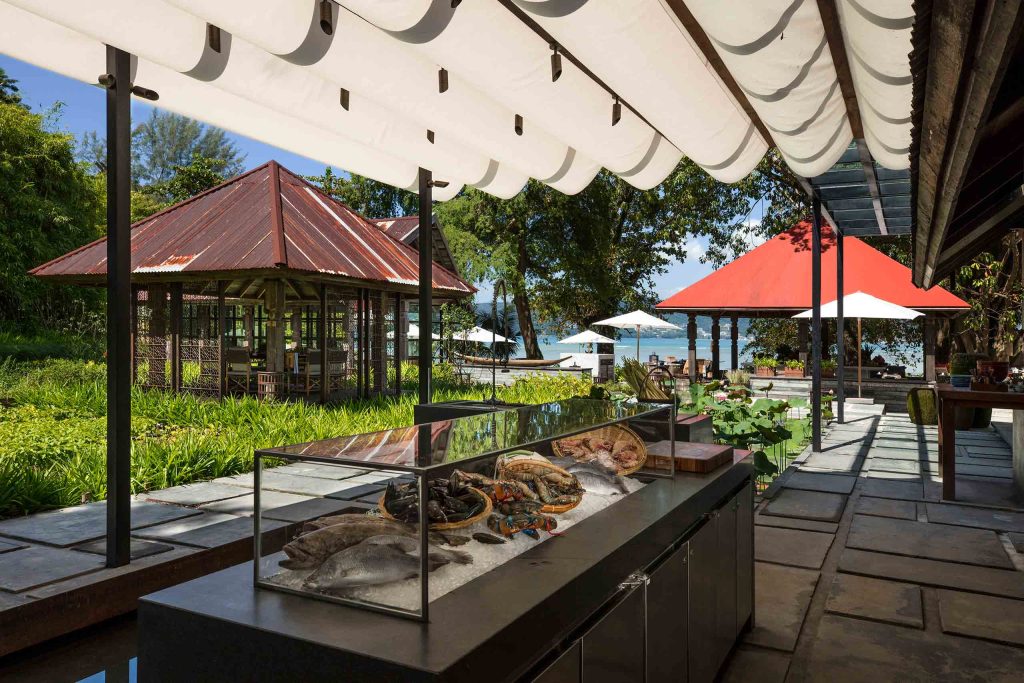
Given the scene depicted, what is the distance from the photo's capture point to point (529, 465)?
2.50 metres

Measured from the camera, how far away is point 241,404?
9.57 metres

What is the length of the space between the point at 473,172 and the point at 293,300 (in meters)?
11.1

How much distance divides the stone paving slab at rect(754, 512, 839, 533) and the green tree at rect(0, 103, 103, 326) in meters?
21.7

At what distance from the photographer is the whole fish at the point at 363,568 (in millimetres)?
1645

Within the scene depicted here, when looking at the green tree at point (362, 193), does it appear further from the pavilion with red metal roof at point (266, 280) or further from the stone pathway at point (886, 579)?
the stone pathway at point (886, 579)

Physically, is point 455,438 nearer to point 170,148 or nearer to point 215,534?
point 215,534

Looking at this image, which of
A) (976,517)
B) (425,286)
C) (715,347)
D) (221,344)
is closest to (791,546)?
(976,517)

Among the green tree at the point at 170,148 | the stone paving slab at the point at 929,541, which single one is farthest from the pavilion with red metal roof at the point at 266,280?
the green tree at the point at 170,148

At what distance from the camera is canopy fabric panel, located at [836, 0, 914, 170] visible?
2416 mm

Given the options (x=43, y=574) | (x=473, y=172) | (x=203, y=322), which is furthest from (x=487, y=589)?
(x=203, y=322)

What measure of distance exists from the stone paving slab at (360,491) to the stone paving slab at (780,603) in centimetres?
253

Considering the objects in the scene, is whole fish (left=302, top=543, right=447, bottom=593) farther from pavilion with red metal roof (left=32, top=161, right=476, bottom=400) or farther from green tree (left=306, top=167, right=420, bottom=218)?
green tree (left=306, top=167, right=420, bottom=218)

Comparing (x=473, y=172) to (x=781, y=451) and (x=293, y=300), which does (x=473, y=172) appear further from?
(x=293, y=300)

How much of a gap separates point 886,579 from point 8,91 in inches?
1216
